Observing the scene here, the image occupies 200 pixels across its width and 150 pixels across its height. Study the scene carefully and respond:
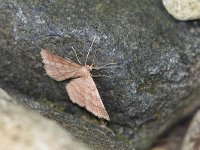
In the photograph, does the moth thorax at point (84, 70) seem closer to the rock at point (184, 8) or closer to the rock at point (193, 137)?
the rock at point (184, 8)

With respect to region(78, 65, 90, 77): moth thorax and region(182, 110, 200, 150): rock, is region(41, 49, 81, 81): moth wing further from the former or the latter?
region(182, 110, 200, 150): rock

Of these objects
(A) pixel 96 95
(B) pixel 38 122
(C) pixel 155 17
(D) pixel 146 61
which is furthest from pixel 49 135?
(C) pixel 155 17

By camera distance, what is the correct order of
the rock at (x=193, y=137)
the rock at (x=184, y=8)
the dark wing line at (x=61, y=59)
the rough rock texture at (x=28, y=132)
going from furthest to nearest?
the rock at (x=193, y=137)
the rock at (x=184, y=8)
the dark wing line at (x=61, y=59)
the rough rock texture at (x=28, y=132)

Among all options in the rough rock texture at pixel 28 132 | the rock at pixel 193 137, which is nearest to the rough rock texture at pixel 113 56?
the rock at pixel 193 137

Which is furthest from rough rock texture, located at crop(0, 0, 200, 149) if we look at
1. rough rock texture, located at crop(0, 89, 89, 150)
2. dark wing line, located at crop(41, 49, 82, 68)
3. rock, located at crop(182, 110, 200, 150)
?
rough rock texture, located at crop(0, 89, 89, 150)

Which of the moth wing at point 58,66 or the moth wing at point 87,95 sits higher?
the moth wing at point 58,66
